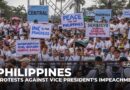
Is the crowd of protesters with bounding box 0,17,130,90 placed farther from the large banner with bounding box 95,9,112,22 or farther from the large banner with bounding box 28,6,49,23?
the large banner with bounding box 95,9,112,22

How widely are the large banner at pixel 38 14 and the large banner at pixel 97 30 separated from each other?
3460mm

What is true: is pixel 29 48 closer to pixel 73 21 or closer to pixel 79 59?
pixel 79 59

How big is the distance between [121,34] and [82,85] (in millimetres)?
10500

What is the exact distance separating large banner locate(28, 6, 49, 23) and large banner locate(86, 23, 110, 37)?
11.4 feet

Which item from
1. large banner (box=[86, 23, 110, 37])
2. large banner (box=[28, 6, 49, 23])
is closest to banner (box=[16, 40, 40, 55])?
large banner (box=[86, 23, 110, 37])

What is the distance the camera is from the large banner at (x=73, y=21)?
20656 mm

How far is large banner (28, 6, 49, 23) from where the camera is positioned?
22.1m

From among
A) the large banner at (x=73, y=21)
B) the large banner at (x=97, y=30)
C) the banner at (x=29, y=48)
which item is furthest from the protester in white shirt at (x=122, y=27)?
the banner at (x=29, y=48)

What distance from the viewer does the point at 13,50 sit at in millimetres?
18203

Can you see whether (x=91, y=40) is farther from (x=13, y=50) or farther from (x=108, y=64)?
(x=108, y=64)

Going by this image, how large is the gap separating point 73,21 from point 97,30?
2.22 m

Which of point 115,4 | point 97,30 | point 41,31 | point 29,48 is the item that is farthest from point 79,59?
point 115,4

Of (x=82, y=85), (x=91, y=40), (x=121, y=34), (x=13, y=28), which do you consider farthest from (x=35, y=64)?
(x=13, y=28)

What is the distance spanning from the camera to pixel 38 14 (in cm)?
2256
